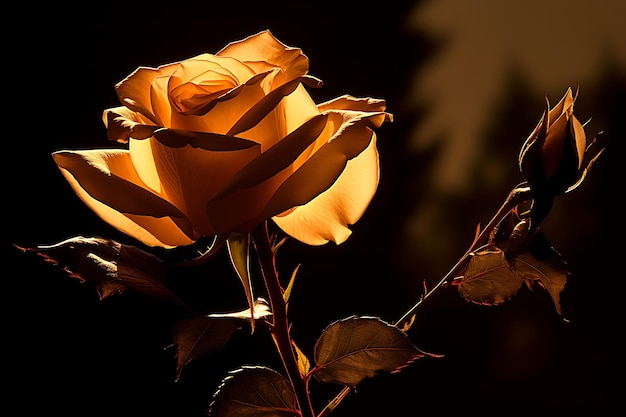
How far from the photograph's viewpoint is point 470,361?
86 cm

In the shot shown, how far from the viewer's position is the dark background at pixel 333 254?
31.8 inches

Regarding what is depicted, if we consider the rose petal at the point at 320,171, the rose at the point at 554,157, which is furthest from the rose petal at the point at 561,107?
the rose petal at the point at 320,171

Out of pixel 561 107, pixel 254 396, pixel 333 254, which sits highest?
pixel 561 107

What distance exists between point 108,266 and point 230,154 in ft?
0.28

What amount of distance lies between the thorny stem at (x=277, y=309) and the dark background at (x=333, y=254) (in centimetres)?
50

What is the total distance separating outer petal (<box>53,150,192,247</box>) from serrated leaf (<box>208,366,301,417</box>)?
0.26 feet

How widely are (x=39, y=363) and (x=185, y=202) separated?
2.20 feet

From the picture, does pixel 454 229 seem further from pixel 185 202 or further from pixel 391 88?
pixel 185 202

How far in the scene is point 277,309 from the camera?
351 mm

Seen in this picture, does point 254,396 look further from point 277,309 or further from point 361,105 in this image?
point 361,105

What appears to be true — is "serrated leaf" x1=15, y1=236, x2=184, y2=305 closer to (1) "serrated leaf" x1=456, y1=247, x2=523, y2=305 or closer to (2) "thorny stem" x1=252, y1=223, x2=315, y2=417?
(2) "thorny stem" x1=252, y1=223, x2=315, y2=417

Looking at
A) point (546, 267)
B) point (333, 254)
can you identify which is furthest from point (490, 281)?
point (333, 254)

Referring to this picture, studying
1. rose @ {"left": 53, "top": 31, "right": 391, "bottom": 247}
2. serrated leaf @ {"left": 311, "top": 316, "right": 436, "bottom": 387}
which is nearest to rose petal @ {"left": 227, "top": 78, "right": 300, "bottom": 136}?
rose @ {"left": 53, "top": 31, "right": 391, "bottom": 247}

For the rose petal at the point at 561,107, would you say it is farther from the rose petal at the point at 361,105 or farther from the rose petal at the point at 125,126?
the rose petal at the point at 125,126
